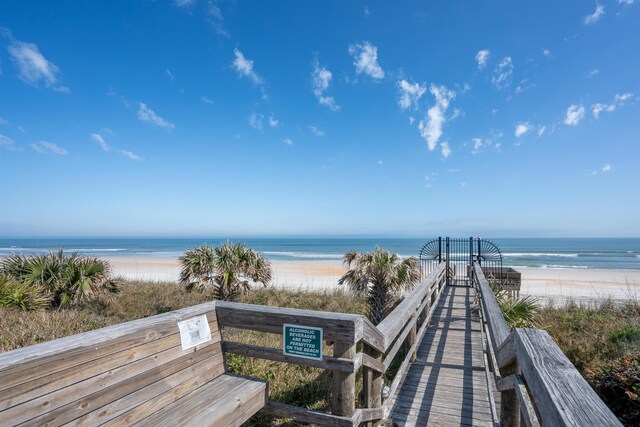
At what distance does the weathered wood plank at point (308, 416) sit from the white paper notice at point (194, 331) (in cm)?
89

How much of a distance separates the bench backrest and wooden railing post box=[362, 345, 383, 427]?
1534 millimetres

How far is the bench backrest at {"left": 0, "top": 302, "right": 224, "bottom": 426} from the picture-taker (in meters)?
1.87

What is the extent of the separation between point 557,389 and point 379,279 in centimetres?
854

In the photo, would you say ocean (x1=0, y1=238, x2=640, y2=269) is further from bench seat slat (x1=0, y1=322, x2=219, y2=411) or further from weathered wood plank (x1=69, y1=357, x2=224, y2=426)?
bench seat slat (x1=0, y1=322, x2=219, y2=411)

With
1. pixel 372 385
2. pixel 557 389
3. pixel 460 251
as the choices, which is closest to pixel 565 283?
pixel 460 251

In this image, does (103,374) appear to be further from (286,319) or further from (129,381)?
(286,319)

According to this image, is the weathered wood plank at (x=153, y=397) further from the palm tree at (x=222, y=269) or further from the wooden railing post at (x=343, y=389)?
the palm tree at (x=222, y=269)

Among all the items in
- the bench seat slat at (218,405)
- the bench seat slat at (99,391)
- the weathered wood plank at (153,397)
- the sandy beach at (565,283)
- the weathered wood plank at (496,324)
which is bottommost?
the sandy beach at (565,283)

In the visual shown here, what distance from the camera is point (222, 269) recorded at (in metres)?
9.90

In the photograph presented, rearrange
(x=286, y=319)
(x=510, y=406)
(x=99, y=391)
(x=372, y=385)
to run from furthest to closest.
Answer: (x=372, y=385)
(x=286, y=319)
(x=510, y=406)
(x=99, y=391)

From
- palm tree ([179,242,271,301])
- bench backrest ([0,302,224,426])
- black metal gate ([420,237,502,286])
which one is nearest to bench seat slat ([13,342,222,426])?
bench backrest ([0,302,224,426])

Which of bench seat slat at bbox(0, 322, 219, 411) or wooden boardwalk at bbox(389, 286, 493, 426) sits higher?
bench seat slat at bbox(0, 322, 219, 411)

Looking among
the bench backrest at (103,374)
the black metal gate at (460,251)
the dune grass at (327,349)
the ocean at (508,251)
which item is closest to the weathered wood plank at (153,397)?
the bench backrest at (103,374)

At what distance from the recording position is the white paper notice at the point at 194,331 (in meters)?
2.93
